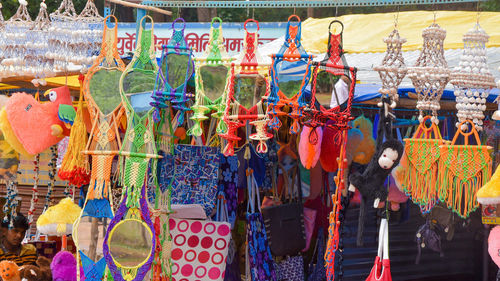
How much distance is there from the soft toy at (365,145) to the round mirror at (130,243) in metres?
1.50

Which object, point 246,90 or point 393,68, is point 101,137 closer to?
point 246,90

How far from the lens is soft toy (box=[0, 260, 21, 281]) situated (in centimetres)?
538

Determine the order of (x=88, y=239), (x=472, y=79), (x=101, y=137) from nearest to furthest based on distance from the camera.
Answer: (x=472, y=79) → (x=101, y=137) → (x=88, y=239)

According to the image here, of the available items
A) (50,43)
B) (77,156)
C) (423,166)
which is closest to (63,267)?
(77,156)

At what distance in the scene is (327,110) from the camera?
14.3 feet

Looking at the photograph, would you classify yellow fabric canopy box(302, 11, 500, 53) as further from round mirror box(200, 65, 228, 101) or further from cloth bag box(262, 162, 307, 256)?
round mirror box(200, 65, 228, 101)

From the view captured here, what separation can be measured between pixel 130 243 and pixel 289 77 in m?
1.32

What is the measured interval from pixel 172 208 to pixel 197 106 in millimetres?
914

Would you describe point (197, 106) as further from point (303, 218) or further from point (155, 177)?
point (303, 218)

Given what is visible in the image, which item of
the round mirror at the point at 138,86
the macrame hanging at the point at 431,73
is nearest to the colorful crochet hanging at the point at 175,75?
the round mirror at the point at 138,86

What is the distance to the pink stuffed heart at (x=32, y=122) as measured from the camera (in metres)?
5.34

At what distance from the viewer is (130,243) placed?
4.51m

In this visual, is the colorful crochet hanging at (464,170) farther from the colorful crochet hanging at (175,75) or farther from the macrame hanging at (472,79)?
the colorful crochet hanging at (175,75)

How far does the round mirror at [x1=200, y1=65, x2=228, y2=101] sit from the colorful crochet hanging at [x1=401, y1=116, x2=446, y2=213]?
113cm
